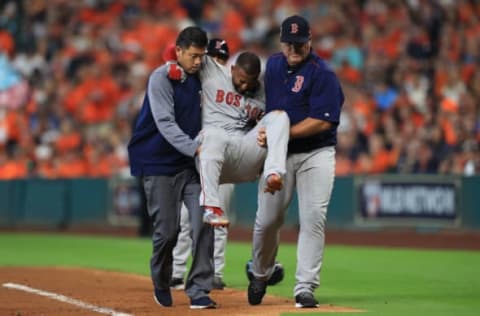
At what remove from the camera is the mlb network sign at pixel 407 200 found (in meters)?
19.7

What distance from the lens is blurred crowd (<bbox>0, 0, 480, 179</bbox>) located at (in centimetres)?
2019

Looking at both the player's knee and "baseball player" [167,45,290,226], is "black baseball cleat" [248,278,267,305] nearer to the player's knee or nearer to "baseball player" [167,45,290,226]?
"baseball player" [167,45,290,226]

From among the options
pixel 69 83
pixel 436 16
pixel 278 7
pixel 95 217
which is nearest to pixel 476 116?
pixel 436 16

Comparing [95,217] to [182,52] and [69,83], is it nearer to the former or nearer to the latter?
[69,83]

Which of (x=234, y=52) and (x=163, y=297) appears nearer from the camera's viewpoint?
(x=163, y=297)

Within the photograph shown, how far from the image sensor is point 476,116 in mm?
19250

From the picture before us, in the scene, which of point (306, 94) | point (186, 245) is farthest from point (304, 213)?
point (186, 245)

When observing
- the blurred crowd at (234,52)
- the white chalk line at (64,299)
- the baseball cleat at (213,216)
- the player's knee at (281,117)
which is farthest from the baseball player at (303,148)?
the blurred crowd at (234,52)

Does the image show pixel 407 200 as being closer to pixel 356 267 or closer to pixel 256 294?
pixel 356 267

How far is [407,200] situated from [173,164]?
1182 centimetres

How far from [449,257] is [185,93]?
24.7ft

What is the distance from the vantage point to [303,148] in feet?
29.6

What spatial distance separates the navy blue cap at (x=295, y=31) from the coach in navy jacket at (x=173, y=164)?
2.20 ft

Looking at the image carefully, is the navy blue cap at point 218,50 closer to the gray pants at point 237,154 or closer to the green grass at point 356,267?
the gray pants at point 237,154
